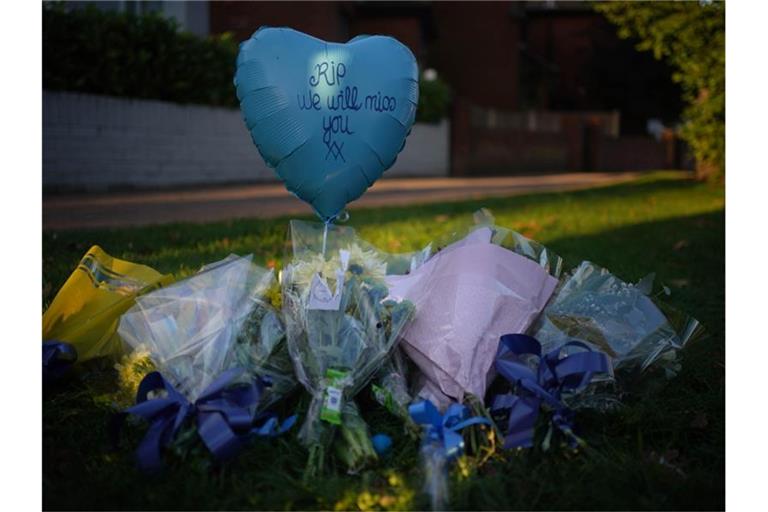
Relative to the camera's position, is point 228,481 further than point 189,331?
No

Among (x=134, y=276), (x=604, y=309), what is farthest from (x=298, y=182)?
(x=604, y=309)

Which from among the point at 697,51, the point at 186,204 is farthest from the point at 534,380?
the point at 697,51

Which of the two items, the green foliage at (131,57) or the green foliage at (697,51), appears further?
the green foliage at (697,51)

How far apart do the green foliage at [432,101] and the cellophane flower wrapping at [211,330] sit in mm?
16472

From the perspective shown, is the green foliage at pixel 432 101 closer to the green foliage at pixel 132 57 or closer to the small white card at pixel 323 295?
the green foliage at pixel 132 57

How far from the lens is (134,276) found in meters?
3.05

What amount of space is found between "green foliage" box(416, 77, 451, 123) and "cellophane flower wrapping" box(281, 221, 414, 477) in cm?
1643

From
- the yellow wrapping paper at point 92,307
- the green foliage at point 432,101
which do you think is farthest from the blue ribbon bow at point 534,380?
the green foliage at point 432,101

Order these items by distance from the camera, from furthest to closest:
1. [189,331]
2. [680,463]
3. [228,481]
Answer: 1. [189,331]
2. [680,463]
3. [228,481]

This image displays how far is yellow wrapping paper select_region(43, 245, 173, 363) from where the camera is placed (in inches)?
109

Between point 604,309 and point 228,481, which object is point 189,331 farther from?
point 604,309

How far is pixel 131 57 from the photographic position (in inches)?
426

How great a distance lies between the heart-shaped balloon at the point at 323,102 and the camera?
286 centimetres

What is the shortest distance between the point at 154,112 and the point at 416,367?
10087mm
